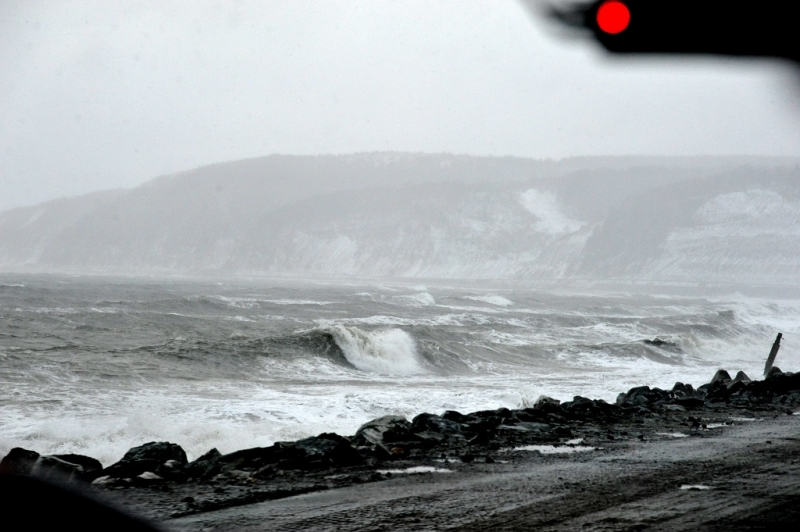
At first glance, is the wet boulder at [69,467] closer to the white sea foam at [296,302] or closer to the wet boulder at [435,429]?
the wet boulder at [435,429]

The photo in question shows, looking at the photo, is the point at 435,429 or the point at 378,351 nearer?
the point at 435,429

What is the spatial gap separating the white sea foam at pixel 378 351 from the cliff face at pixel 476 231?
305 feet

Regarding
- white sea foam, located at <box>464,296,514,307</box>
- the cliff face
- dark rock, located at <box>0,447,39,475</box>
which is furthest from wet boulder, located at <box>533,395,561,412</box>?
the cliff face

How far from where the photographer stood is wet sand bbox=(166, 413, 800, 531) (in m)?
5.03

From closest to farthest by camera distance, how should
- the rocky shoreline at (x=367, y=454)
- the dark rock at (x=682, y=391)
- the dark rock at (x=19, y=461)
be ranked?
the rocky shoreline at (x=367, y=454) → the dark rock at (x=19, y=461) → the dark rock at (x=682, y=391)

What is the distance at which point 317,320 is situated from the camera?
31.9m

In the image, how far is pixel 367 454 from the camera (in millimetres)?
7730

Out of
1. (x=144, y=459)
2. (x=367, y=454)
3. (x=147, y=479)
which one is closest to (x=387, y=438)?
(x=367, y=454)

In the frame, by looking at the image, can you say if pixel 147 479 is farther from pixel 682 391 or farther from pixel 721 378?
pixel 721 378

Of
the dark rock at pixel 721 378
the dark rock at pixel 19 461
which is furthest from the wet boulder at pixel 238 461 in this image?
the dark rock at pixel 721 378

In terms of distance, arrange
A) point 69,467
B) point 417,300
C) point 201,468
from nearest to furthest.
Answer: point 69,467, point 201,468, point 417,300

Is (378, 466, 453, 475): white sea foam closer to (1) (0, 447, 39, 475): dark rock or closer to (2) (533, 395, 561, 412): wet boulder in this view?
(1) (0, 447, 39, 475): dark rock

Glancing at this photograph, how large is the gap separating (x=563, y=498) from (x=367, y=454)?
248 centimetres

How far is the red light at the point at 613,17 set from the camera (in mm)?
3242
